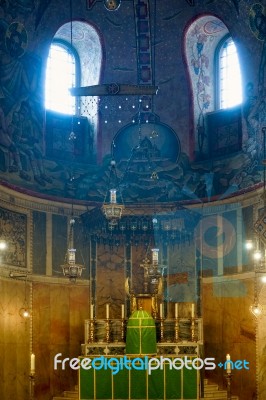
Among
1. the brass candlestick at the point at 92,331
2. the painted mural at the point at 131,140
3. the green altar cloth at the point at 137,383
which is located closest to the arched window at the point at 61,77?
the painted mural at the point at 131,140

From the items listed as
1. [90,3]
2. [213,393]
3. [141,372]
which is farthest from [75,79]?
[213,393]

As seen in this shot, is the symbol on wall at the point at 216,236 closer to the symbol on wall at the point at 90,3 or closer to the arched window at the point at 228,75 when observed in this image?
the arched window at the point at 228,75

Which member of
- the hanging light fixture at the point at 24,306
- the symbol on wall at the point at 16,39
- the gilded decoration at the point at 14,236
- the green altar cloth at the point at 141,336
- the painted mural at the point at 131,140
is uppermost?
the symbol on wall at the point at 16,39

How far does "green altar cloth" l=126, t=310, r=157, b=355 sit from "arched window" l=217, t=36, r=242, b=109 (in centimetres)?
768

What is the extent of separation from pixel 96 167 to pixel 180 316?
213 inches

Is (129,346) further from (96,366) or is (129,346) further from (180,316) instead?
(180,316)

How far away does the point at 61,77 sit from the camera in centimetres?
2709

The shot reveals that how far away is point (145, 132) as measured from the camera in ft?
88.9

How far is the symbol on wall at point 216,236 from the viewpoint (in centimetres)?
2544

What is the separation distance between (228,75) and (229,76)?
2.6 inches

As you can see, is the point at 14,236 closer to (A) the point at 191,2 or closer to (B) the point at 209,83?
(B) the point at 209,83

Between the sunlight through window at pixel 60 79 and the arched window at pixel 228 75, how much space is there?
4724mm

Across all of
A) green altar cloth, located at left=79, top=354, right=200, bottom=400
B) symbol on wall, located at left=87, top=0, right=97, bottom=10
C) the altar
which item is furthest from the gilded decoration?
symbol on wall, located at left=87, top=0, right=97, bottom=10

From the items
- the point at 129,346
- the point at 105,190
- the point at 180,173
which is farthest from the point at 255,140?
the point at 129,346
